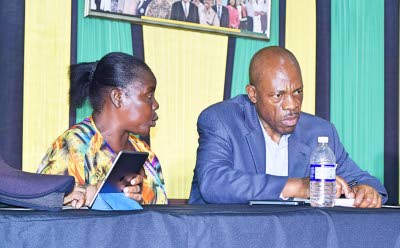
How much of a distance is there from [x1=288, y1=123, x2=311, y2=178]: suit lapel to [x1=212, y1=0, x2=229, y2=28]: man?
1.11 m

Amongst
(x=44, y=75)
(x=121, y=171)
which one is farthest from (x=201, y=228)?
(x=44, y=75)

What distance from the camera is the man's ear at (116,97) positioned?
9.38ft

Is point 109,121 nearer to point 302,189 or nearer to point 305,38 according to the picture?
point 302,189

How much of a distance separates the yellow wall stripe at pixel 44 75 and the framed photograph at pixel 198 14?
0.56ft

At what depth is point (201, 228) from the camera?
1.53 meters

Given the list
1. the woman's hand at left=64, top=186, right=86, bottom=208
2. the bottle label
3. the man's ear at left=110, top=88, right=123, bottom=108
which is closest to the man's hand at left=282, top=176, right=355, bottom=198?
the bottle label

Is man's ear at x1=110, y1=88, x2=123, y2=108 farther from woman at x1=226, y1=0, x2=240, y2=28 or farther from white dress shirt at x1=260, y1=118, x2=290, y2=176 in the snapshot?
woman at x1=226, y1=0, x2=240, y2=28

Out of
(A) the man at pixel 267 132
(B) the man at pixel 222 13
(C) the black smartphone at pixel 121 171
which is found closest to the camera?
(C) the black smartphone at pixel 121 171

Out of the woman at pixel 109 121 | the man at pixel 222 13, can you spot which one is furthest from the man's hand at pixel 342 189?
the man at pixel 222 13

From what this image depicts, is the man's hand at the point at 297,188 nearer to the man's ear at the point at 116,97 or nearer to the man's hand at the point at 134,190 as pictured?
the man's hand at the point at 134,190

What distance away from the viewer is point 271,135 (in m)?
2.91

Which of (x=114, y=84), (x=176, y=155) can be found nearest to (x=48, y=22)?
(x=114, y=84)

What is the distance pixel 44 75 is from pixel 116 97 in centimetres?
60

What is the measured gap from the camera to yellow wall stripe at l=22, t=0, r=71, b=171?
10.7 feet
